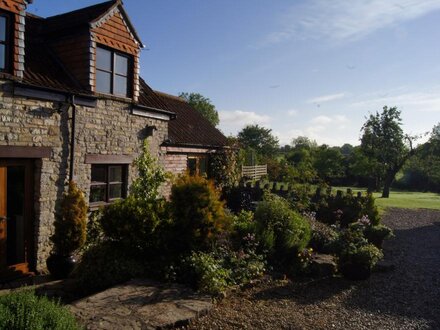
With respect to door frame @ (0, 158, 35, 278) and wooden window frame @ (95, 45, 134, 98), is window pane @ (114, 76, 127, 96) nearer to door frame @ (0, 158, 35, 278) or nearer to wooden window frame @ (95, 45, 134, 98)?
wooden window frame @ (95, 45, 134, 98)

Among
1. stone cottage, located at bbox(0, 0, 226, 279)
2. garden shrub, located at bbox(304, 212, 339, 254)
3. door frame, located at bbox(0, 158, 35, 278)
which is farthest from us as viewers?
garden shrub, located at bbox(304, 212, 339, 254)

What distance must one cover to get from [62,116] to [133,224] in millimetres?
3160

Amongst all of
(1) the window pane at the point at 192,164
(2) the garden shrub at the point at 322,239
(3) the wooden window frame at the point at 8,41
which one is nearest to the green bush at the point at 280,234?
(2) the garden shrub at the point at 322,239

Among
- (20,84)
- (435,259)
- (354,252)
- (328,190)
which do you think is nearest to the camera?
(20,84)

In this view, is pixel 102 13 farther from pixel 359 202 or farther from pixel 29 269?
pixel 359 202

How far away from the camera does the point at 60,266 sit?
753 centimetres

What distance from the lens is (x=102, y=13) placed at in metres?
9.28

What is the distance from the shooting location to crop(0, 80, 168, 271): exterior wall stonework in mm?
7289

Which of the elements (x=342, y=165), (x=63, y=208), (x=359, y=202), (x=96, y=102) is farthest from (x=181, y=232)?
(x=342, y=165)

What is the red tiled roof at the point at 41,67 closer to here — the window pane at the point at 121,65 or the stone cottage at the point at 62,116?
the stone cottage at the point at 62,116

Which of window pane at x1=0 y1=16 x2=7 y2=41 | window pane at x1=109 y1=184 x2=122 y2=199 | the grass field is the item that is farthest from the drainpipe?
the grass field

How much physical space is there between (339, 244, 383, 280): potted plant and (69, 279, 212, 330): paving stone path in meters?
4.00

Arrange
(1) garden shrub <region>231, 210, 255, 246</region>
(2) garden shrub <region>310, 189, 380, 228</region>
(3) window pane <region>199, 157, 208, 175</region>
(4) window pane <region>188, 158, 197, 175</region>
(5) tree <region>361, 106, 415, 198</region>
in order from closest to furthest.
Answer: (1) garden shrub <region>231, 210, 255, 246</region>
(2) garden shrub <region>310, 189, 380, 228</region>
(4) window pane <region>188, 158, 197, 175</region>
(3) window pane <region>199, 157, 208, 175</region>
(5) tree <region>361, 106, 415, 198</region>

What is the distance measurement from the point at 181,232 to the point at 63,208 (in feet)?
8.11
